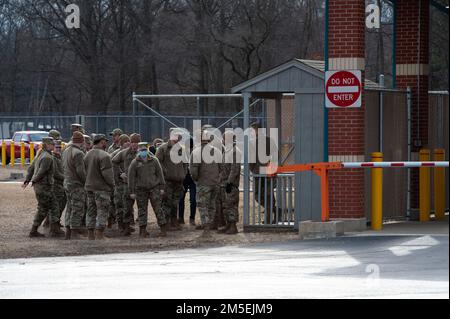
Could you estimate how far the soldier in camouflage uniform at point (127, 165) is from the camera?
20.6 metres

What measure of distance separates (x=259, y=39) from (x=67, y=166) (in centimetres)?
3835

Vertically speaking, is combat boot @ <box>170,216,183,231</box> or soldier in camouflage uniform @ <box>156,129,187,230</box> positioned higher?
soldier in camouflage uniform @ <box>156,129,187,230</box>

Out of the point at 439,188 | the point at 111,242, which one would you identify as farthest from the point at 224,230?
the point at 439,188

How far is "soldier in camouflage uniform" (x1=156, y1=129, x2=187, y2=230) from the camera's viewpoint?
70.0 ft

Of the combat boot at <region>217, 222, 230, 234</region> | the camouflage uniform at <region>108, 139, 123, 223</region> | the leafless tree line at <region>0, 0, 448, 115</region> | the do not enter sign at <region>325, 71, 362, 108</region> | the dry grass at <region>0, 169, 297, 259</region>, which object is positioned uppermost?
the leafless tree line at <region>0, 0, 448, 115</region>

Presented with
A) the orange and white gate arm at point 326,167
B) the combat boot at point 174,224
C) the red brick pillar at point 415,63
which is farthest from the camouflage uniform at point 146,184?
the red brick pillar at point 415,63

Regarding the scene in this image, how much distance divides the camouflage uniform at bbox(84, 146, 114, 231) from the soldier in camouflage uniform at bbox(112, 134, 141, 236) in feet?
3.88

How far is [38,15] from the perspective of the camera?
6169cm

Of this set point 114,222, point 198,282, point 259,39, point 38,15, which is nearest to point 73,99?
point 38,15

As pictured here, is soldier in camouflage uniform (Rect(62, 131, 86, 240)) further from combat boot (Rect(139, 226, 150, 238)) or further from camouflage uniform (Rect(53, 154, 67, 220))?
combat boot (Rect(139, 226, 150, 238))

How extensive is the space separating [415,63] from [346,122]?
343cm

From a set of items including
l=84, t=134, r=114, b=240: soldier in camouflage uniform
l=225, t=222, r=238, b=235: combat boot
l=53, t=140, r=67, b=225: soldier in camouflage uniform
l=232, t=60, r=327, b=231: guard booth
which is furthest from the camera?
l=53, t=140, r=67, b=225: soldier in camouflage uniform

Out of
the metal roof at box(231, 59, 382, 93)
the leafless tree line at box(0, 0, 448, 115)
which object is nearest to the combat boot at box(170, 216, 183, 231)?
the metal roof at box(231, 59, 382, 93)

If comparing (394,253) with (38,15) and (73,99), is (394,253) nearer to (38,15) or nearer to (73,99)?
(38,15)
